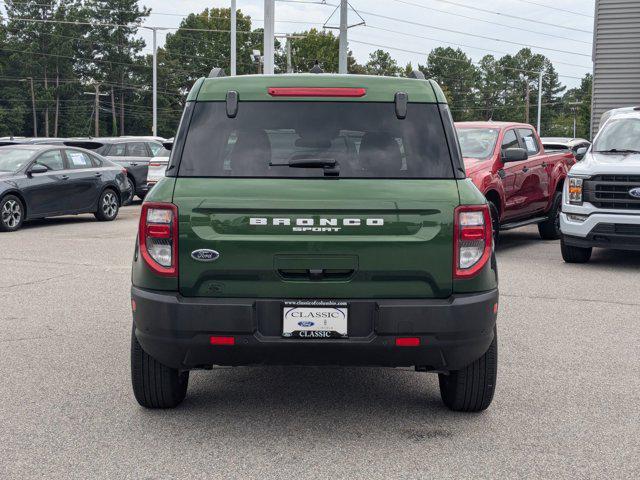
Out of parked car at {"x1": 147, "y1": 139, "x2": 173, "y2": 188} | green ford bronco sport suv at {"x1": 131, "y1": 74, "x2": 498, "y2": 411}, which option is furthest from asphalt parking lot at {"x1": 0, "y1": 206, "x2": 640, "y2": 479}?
parked car at {"x1": 147, "y1": 139, "x2": 173, "y2": 188}

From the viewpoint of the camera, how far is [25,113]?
94.7m

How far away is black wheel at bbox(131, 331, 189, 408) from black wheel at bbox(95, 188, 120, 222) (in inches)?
520

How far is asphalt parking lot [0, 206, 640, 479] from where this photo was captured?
166 inches

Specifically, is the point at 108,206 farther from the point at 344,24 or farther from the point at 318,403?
the point at 344,24

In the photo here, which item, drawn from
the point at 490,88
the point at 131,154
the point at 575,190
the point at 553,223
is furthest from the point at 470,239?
the point at 490,88

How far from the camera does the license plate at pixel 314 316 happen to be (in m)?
4.38

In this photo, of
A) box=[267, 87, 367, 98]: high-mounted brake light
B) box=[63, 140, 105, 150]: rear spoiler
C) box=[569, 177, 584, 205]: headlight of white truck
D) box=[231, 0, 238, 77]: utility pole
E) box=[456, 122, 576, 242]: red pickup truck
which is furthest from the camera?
box=[231, 0, 238, 77]: utility pole

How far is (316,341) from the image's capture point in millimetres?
4379

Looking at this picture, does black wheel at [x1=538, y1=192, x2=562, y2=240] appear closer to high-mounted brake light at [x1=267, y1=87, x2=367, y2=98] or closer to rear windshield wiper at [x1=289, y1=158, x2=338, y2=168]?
high-mounted brake light at [x1=267, y1=87, x2=367, y2=98]

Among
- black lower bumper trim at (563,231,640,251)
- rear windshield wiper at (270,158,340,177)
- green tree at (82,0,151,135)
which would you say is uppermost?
green tree at (82,0,151,135)

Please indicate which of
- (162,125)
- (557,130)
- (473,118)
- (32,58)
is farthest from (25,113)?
(557,130)

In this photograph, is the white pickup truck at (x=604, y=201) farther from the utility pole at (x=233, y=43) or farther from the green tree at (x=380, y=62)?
the green tree at (x=380, y=62)

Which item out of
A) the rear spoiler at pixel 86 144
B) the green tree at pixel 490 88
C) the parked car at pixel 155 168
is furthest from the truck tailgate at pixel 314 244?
the green tree at pixel 490 88

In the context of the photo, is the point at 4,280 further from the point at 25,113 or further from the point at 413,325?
the point at 25,113
